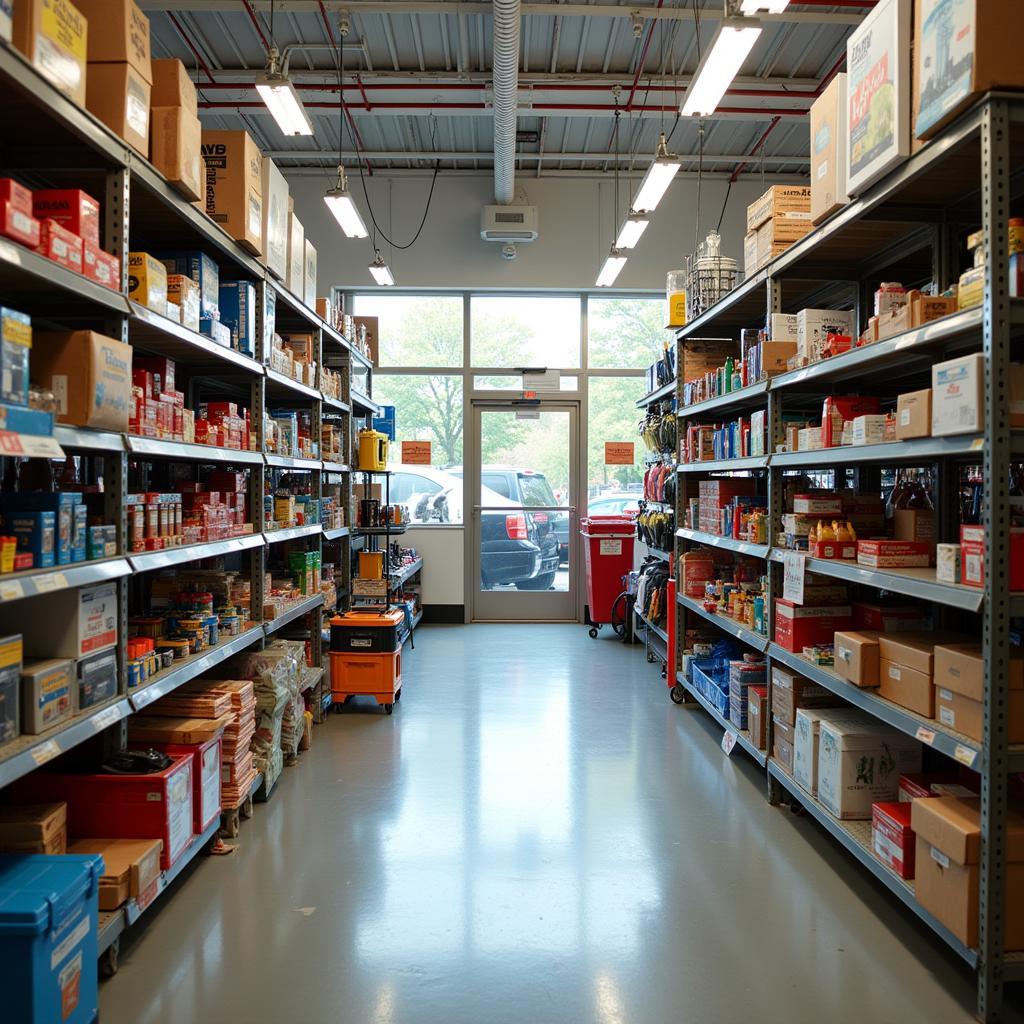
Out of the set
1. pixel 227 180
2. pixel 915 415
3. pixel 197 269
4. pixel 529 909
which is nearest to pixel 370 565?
pixel 197 269

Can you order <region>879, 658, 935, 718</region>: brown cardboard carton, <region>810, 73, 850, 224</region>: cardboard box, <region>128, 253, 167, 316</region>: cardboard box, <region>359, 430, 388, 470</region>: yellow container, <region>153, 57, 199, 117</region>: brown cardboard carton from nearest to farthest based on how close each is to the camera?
<region>879, 658, 935, 718</region>: brown cardboard carton
<region>128, 253, 167, 316</region>: cardboard box
<region>153, 57, 199, 117</region>: brown cardboard carton
<region>810, 73, 850, 224</region>: cardboard box
<region>359, 430, 388, 470</region>: yellow container

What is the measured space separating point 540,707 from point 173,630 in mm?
2937

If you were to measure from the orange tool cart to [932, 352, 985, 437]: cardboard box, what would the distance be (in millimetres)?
3851

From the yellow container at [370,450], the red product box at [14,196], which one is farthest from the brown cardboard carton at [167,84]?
the yellow container at [370,450]

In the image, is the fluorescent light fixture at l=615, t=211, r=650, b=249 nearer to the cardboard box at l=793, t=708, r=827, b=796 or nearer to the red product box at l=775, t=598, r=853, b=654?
the red product box at l=775, t=598, r=853, b=654

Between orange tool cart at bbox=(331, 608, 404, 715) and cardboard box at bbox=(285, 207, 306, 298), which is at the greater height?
cardboard box at bbox=(285, 207, 306, 298)

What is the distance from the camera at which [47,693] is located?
2248 mm

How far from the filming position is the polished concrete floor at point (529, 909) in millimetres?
2309

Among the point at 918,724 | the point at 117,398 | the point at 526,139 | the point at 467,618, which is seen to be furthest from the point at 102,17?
the point at 467,618

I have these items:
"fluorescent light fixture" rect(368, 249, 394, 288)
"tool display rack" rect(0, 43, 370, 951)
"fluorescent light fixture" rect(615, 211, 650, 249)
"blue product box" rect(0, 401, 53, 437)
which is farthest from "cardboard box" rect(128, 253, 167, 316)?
"fluorescent light fixture" rect(368, 249, 394, 288)

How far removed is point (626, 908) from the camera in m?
2.85

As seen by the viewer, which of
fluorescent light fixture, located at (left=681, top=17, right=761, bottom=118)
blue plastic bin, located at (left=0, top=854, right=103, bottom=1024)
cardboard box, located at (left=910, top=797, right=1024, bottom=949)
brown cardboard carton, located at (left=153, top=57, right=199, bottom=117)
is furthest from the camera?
fluorescent light fixture, located at (left=681, top=17, right=761, bottom=118)

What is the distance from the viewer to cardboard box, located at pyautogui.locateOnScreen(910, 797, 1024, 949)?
2.20 meters

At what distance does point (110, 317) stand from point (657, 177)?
4155 millimetres
